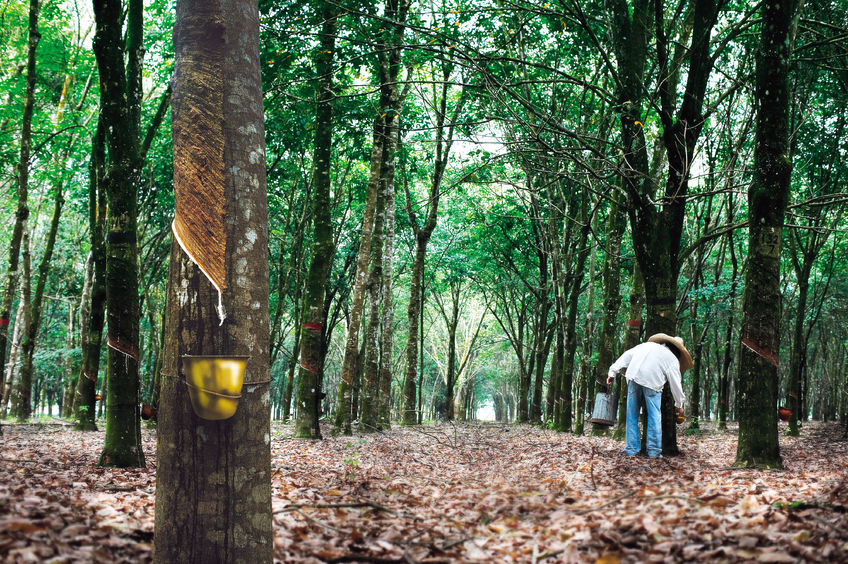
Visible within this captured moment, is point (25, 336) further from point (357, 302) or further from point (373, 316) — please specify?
point (373, 316)

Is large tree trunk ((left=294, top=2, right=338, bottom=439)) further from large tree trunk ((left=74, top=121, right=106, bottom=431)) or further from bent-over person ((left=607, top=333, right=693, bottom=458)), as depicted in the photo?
bent-over person ((left=607, top=333, right=693, bottom=458))

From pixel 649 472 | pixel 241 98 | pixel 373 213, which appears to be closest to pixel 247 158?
pixel 241 98

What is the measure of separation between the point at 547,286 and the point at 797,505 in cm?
1830

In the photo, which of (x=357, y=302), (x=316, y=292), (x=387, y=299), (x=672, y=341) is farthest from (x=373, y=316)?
(x=672, y=341)

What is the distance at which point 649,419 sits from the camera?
8477 millimetres

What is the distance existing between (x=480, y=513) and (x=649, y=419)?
4.46 meters

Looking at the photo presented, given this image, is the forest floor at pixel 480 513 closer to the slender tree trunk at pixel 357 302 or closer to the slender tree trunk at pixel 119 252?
the slender tree trunk at pixel 119 252

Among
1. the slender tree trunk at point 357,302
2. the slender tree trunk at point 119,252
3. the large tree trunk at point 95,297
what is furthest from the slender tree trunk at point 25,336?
the slender tree trunk at point 119,252

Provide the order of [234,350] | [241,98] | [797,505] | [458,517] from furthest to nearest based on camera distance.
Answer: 1. [458,517]
2. [797,505]
3. [241,98]
4. [234,350]

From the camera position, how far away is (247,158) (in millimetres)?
3035

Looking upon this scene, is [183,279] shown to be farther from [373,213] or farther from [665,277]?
[373,213]

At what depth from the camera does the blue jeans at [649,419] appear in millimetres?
8375

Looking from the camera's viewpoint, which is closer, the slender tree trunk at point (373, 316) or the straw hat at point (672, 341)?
the straw hat at point (672, 341)

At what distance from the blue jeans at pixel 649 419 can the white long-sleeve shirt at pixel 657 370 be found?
150 mm
